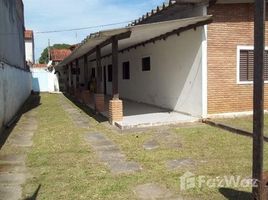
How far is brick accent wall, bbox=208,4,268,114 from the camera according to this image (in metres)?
12.1

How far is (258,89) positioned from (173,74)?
9.89 metres

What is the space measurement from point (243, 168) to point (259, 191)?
1.97 m

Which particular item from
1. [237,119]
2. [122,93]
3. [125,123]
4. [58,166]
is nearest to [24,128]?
[125,123]

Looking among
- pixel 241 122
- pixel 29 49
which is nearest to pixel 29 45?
pixel 29 49

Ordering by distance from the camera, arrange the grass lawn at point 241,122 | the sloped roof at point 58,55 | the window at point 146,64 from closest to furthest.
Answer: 1. the grass lawn at point 241,122
2. the window at point 146,64
3. the sloped roof at point 58,55

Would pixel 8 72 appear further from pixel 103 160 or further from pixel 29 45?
pixel 29 45

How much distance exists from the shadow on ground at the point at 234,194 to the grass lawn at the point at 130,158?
0.08 metres

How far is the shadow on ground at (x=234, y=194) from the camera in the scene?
5262 mm

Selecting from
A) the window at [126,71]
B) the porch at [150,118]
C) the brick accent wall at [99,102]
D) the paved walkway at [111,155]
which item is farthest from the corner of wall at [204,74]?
the window at [126,71]

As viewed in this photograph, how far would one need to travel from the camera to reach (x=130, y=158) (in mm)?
7707

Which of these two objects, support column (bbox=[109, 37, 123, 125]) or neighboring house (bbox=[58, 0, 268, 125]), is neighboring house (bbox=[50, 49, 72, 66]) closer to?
neighboring house (bbox=[58, 0, 268, 125])

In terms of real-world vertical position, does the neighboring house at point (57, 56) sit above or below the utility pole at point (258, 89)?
above

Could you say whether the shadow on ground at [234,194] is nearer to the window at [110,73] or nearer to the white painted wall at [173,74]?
the white painted wall at [173,74]

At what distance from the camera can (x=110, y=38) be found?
482 inches
